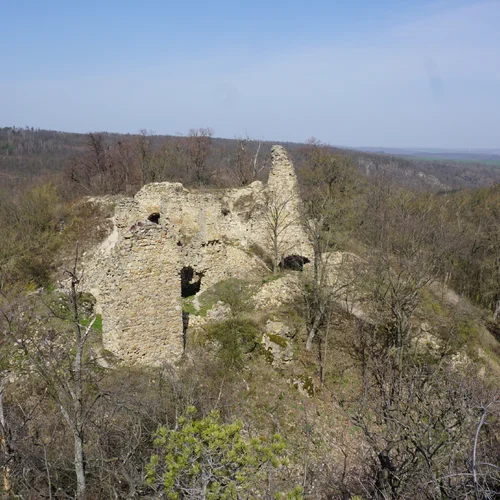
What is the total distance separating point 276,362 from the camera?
13891mm

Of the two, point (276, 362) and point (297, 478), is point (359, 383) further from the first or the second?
point (297, 478)

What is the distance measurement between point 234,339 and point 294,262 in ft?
29.5

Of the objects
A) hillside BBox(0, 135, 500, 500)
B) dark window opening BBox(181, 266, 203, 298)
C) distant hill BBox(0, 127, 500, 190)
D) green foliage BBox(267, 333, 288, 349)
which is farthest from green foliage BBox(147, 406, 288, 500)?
distant hill BBox(0, 127, 500, 190)

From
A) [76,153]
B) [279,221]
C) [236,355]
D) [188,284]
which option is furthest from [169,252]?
[76,153]

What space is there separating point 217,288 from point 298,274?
12.7ft

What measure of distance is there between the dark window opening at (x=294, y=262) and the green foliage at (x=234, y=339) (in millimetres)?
7670

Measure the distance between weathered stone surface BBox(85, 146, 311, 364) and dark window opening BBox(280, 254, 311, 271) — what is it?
0.45 m

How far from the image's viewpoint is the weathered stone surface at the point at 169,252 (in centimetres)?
1140

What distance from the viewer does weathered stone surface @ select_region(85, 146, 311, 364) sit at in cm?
1140

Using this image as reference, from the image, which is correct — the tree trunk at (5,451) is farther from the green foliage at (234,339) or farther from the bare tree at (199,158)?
the bare tree at (199,158)

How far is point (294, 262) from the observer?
71.9 feet

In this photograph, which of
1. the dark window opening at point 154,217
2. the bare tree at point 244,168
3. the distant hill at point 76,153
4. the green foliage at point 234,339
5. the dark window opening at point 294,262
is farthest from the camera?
the distant hill at point 76,153

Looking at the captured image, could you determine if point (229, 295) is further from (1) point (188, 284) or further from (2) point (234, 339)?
(1) point (188, 284)

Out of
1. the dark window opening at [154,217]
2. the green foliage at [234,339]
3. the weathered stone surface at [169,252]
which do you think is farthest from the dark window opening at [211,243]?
the green foliage at [234,339]
